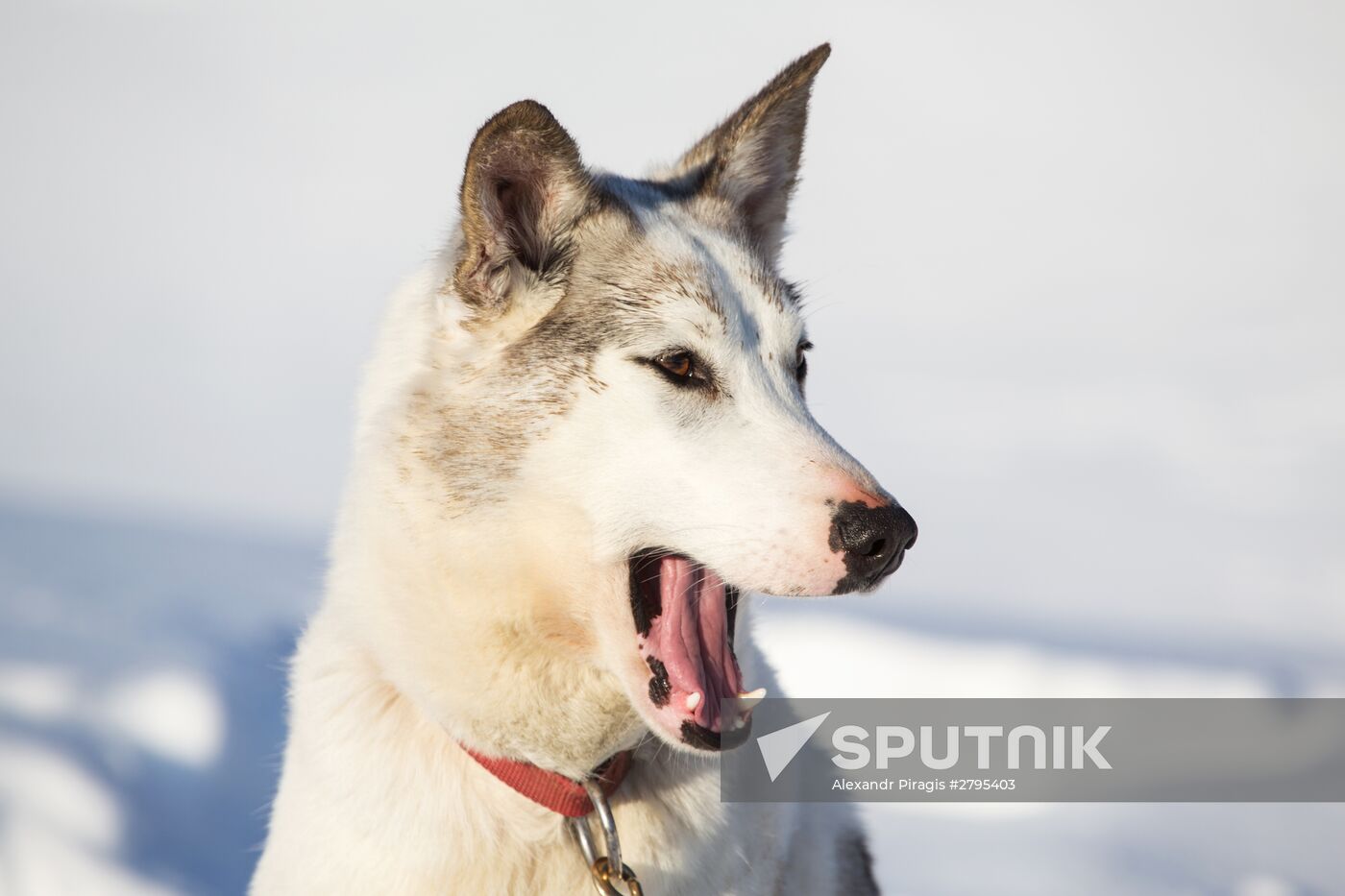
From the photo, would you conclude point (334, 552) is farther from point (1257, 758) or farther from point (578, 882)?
point (1257, 758)

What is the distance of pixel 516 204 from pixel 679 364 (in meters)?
0.63

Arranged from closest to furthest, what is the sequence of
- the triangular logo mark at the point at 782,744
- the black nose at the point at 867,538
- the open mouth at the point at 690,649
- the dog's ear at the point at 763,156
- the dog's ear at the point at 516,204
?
the black nose at the point at 867,538, the open mouth at the point at 690,649, the dog's ear at the point at 516,204, the triangular logo mark at the point at 782,744, the dog's ear at the point at 763,156

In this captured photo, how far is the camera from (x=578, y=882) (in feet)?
9.27

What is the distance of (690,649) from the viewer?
278 cm

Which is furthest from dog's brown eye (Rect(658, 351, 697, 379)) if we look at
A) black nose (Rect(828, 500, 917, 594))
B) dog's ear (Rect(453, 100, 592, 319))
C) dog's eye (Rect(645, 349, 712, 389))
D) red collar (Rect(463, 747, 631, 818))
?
red collar (Rect(463, 747, 631, 818))

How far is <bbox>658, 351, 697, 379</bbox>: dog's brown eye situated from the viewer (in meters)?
2.82

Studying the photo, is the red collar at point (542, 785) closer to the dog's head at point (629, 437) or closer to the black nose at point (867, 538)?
the dog's head at point (629, 437)

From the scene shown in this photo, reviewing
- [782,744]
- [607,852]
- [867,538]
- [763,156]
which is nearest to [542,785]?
[607,852]

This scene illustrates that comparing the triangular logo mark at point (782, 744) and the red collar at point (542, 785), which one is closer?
the red collar at point (542, 785)

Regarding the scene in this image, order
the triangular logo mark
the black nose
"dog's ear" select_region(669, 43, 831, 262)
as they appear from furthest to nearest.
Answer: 1. "dog's ear" select_region(669, 43, 831, 262)
2. the triangular logo mark
3. the black nose

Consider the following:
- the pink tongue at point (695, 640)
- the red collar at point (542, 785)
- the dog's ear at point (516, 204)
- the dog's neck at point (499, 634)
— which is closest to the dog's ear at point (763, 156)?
the dog's ear at point (516, 204)

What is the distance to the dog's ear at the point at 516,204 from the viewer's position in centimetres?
276

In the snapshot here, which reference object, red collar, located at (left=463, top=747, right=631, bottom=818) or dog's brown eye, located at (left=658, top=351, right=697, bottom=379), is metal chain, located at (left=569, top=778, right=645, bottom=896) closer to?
red collar, located at (left=463, top=747, right=631, bottom=818)

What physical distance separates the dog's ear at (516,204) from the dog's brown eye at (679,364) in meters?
0.42
